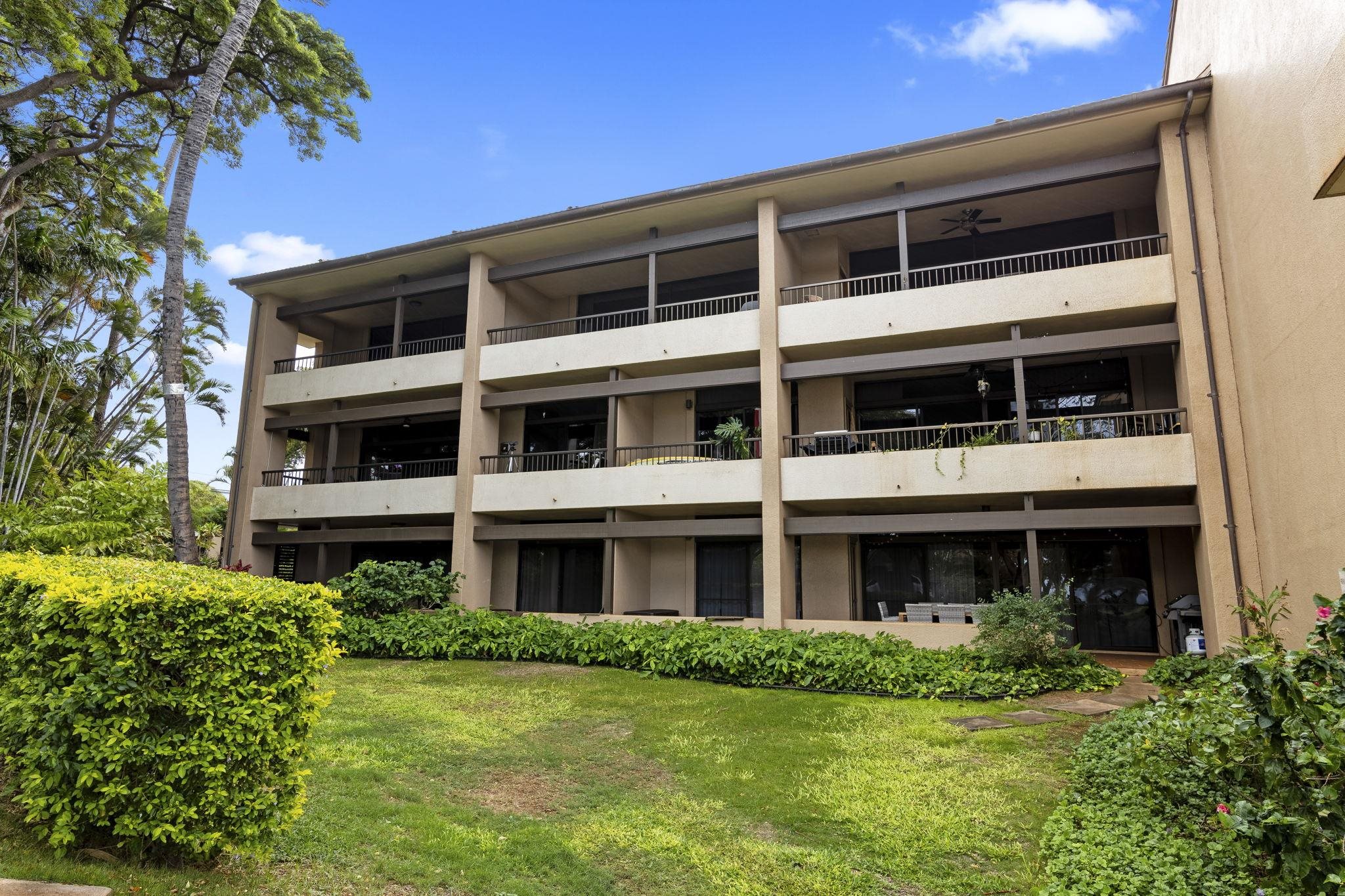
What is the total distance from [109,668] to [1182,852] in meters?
6.26

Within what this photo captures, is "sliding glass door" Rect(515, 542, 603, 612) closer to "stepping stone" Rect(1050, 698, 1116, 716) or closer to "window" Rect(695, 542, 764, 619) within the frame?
"window" Rect(695, 542, 764, 619)

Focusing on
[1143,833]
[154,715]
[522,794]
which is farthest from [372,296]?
[1143,833]

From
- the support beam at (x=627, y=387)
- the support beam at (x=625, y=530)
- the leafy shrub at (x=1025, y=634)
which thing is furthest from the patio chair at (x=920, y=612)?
the support beam at (x=627, y=387)

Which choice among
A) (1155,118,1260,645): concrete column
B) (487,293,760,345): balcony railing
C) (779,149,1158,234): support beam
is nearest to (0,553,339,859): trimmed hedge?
(1155,118,1260,645): concrete column

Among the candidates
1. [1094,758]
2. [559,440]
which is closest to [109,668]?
[1094,758]

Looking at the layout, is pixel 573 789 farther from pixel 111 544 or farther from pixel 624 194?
pixel 111 544

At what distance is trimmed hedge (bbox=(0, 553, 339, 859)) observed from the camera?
420cm

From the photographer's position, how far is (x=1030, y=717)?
955cm

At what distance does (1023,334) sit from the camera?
15.8 m

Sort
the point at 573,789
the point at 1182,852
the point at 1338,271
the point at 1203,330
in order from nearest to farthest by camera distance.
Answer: the point at 1182,852
the point at 573,789
the point at 1338,271
the point at 1203,330

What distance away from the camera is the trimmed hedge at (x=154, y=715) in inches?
165

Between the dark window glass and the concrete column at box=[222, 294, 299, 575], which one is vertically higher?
the concrete column at box=[222, 294, 299, 575]

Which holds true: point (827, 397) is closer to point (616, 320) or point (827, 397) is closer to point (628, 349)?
point (628, 349)

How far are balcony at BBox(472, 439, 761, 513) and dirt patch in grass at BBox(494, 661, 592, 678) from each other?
5040 mm
